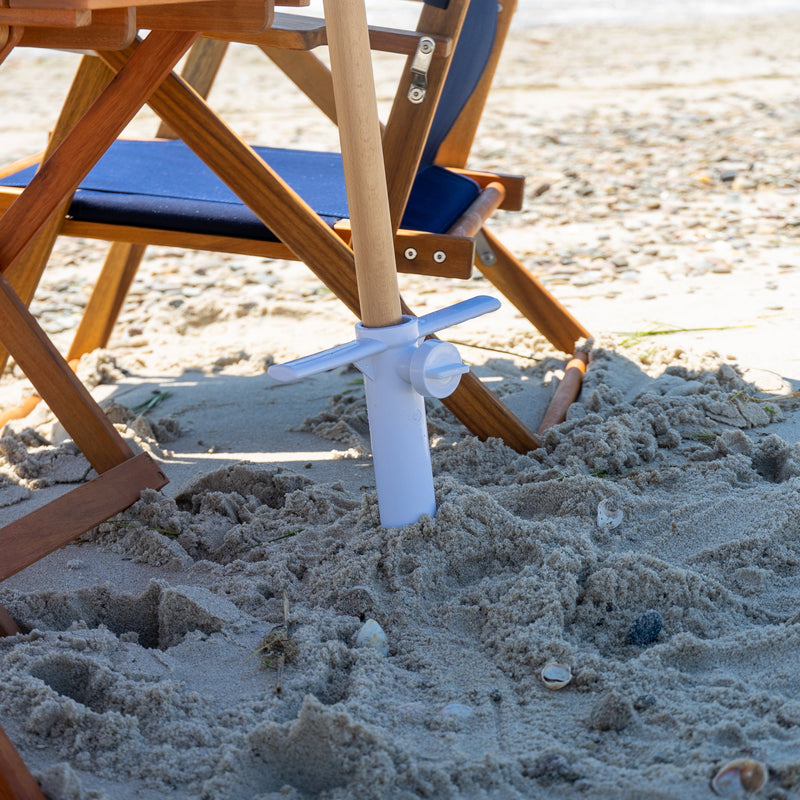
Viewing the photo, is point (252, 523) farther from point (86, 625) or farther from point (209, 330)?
point (209, 330)

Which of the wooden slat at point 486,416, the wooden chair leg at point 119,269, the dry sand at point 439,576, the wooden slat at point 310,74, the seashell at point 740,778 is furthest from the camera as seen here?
the wooden chair leg at point 119,269

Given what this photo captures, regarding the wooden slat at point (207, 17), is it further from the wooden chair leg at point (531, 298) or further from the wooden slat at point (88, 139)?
the wooden chair leg at point (531, 298)

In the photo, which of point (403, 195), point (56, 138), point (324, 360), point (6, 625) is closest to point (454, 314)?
point (324, 360)

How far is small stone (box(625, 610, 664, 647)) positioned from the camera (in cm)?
139

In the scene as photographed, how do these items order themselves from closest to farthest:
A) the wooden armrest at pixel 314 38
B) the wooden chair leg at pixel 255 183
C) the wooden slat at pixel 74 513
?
the wooden slat at pixel 74 513 < the wooden armrest at pixel 314 38 < the wooden chair leg at pixel 255 183

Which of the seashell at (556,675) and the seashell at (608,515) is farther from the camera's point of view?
the seashell at (608,515)

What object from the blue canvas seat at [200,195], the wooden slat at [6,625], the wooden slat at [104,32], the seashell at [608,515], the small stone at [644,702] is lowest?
the seashell at [608,515]

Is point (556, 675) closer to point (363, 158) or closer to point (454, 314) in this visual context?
point (454, 314)

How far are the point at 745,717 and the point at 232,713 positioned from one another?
67 centimetres

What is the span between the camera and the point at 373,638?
141 cm

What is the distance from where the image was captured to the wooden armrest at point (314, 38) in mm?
1744

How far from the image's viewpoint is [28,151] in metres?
6.14

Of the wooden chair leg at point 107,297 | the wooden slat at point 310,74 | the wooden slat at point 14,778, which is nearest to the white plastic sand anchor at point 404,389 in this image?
the wooden slat at point 14,778

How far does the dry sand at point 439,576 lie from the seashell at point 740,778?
0.06ft
